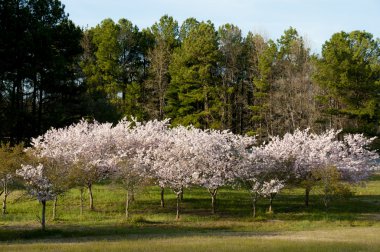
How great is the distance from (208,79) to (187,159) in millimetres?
34562

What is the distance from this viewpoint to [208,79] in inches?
2879

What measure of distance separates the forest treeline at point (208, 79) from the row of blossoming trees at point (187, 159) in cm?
1359

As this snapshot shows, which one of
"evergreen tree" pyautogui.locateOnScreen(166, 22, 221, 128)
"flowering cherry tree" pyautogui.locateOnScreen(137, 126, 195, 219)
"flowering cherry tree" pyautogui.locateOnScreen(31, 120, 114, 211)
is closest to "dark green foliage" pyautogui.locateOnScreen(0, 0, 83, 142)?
"flowering cherry tree" pyautogui.locateOnScreen(31, 120, 114, 211)

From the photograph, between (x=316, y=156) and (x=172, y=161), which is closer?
(x=172, y=161)

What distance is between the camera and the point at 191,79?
239ft

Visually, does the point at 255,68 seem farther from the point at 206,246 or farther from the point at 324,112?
the point at 206,246

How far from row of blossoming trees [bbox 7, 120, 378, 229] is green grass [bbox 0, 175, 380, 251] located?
1.83m

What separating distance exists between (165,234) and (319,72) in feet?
155

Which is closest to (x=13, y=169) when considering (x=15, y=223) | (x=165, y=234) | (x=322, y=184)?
(x=15, y=223)

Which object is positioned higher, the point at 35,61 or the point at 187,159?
the point at 35,61

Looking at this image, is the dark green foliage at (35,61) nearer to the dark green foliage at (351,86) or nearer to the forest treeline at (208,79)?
the forest treeline at (208,79)

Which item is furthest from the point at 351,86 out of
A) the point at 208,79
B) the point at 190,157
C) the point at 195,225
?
the point at 195,225

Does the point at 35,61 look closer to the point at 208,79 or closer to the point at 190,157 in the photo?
the point at 190,157

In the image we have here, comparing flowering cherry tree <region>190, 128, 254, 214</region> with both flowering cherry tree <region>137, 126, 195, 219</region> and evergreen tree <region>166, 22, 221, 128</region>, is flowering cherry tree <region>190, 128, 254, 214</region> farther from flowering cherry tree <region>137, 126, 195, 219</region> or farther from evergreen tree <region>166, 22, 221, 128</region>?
evergreen tree <region>166, 22, 221, 128</region>
